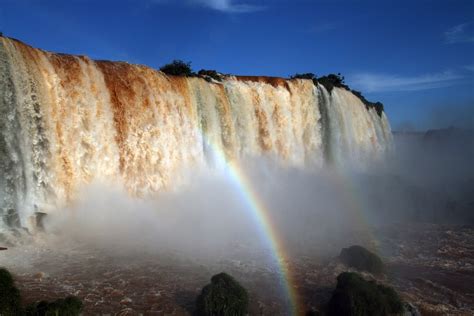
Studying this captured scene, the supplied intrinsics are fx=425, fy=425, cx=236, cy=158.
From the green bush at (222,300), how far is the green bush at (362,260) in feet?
17.3

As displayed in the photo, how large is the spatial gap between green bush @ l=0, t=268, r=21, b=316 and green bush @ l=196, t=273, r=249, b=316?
3.68 meters

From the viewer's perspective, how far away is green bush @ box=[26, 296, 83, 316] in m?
8.14

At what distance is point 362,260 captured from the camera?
1344cm

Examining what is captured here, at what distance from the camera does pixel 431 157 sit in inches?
2298

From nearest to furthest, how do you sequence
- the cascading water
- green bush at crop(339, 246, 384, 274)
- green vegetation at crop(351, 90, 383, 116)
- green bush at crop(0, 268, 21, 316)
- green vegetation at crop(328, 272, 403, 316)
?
green bush at crop(0, 268, 21, 316)
green vegetation at crop(328, 272, 403, 316)
green bush at crop(339, 246, 384, 274)
the cascading water
green vegetation at crop(351, 90, 383, 116)

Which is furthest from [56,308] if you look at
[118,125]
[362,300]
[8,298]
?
[118,125]

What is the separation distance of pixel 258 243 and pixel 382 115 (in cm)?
3490

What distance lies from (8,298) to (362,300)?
24.2 ft

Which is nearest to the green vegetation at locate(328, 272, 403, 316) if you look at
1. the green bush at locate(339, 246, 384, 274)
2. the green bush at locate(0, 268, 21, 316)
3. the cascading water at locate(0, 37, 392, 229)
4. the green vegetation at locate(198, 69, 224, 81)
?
the green bush at locate(339, 246, 384, 274)

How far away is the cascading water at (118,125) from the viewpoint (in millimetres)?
13539

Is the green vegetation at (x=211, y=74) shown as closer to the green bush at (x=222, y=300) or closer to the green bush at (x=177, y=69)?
the green bush at (x=177, y=69)

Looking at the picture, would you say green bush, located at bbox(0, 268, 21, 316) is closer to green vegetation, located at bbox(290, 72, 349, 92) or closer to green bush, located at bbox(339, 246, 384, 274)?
green bush, located at bbox(339, 246, 384, 274)

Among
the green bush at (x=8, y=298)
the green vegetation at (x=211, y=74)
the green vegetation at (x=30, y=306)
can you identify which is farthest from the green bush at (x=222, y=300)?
the green vegetation at (x=211, y=74)

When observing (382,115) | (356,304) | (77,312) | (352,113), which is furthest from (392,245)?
(382,115)
